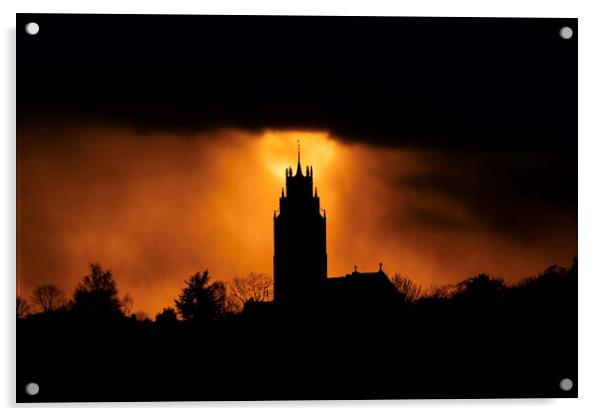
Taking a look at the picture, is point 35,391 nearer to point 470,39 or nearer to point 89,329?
point 89,329

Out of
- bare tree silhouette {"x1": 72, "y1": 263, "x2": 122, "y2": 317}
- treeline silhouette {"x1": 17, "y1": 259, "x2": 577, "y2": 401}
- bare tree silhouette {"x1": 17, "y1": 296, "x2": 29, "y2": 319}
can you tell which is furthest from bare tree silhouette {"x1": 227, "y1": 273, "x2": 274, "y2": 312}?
bare tree silhouette {"x1": 17, "y1": 296, "x2": 29, "y2": 319}

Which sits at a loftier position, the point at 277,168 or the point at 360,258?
the point at 277,168

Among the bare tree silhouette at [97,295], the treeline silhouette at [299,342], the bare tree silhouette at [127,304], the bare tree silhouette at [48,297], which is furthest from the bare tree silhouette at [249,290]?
the bare tree silhouette at [48,297]

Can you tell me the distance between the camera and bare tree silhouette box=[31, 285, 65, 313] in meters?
5.12

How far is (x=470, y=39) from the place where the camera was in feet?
17.7

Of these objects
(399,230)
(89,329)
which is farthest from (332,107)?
(89,329)

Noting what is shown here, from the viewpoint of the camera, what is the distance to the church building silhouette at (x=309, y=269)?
5.18 meters

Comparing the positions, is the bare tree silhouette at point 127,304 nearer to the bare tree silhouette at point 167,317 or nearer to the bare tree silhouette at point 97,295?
the bare tree silhouette at point 97,295

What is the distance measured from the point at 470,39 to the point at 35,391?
374cm

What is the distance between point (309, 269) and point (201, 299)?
2.46 feet

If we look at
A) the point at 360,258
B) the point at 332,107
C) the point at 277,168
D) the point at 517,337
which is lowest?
the point at 517,337

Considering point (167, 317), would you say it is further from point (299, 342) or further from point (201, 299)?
point (299, 342)

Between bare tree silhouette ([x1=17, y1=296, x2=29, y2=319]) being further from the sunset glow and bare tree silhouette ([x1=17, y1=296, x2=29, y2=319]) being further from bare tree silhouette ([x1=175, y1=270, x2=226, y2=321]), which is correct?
bare tree silhouette ([x1=175, y1=270, x2=226, y2=321])

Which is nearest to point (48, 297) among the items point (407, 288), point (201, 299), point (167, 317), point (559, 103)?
point (167, 317)
